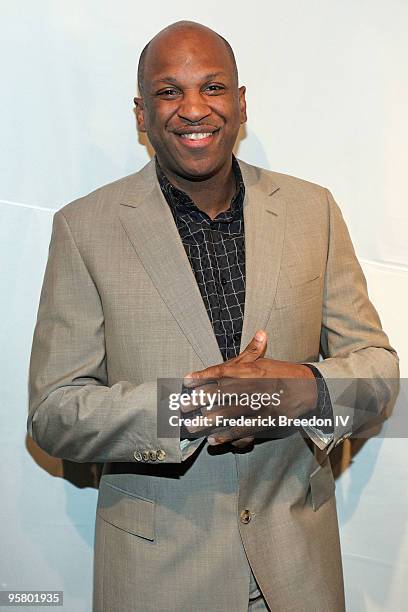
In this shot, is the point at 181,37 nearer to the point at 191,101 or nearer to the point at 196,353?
the point at 191,101

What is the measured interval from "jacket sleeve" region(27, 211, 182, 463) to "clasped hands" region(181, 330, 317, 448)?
0.27 ft

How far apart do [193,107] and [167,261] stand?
32cm

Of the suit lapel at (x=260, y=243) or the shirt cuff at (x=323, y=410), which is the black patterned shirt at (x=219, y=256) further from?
the shirt cuff at (x=323, y=410)

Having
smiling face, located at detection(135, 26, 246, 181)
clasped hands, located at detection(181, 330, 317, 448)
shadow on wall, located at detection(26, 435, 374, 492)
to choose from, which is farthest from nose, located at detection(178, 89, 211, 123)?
shadow on wall, located at detection(26, 435, 374, 492)

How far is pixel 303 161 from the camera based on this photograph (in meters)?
2.38

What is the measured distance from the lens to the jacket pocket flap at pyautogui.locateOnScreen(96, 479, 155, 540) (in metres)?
1.89

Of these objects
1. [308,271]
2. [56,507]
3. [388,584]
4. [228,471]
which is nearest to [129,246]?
[308,271]

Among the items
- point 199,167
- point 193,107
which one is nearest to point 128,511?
point 199,167

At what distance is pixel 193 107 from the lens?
1.90m

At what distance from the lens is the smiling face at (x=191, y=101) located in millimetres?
1922

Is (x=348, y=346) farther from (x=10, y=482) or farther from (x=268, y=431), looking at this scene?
(x=10, y=482)

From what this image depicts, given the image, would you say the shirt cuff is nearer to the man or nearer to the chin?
the man

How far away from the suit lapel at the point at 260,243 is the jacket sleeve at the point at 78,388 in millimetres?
264

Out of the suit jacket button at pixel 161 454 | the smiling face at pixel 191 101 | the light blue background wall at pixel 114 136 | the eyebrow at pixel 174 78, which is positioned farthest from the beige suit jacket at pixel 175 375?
the light blue background wall at pixel 114 136
